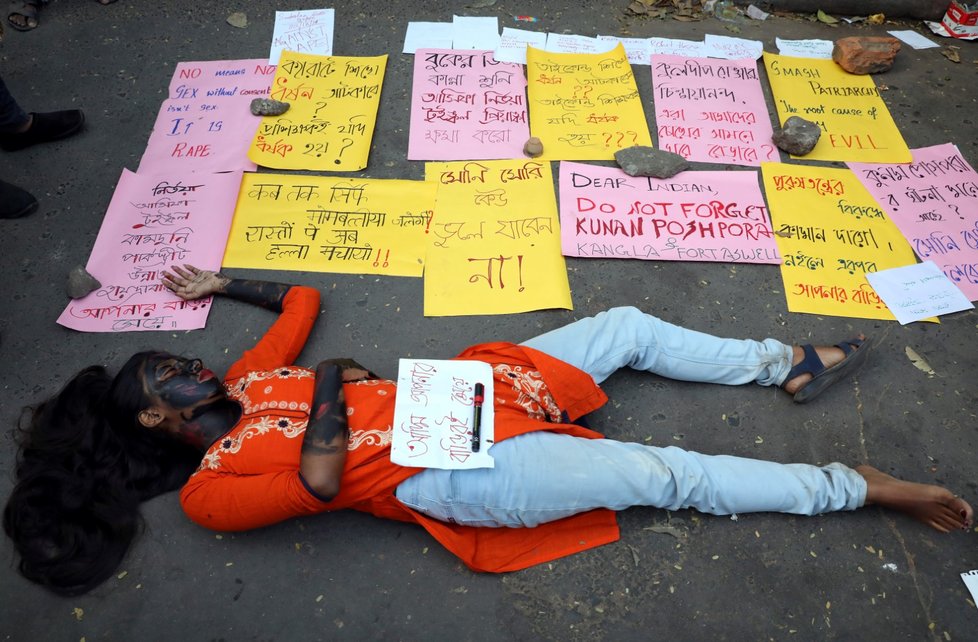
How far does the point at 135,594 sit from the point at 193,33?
9.75 ft

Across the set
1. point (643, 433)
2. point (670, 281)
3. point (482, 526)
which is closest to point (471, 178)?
point (670, 281)

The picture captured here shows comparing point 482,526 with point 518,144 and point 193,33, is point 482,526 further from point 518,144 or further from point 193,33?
point 193,33

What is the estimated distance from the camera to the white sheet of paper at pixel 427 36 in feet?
11.1

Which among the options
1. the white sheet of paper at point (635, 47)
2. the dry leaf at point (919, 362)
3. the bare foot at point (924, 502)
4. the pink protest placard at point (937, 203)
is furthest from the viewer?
the white sheet of paper at point (635, 47)

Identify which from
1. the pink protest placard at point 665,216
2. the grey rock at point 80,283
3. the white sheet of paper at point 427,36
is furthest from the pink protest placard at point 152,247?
the pink protest placard at point 665,216

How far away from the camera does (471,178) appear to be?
9.23ft

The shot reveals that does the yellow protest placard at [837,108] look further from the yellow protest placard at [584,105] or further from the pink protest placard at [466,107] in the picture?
the pink protest placard at [466,107]

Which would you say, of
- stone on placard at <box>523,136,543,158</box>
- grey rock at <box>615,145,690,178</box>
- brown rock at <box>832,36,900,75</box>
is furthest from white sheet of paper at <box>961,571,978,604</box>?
brown rock at <box>832,36,900,75</box>

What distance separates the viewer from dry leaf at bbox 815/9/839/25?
3619 millimetres

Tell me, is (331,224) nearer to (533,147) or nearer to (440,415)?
(533,147)

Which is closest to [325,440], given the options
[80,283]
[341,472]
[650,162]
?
[341,472]

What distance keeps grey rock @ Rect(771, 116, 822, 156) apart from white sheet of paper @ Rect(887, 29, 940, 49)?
1.17m

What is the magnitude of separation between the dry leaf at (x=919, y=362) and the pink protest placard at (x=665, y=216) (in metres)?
0.59

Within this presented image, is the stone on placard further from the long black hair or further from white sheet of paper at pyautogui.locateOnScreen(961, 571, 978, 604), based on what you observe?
white sheet of paper at pyautogui.locateOnScreen(961, 571, 978, 604)
